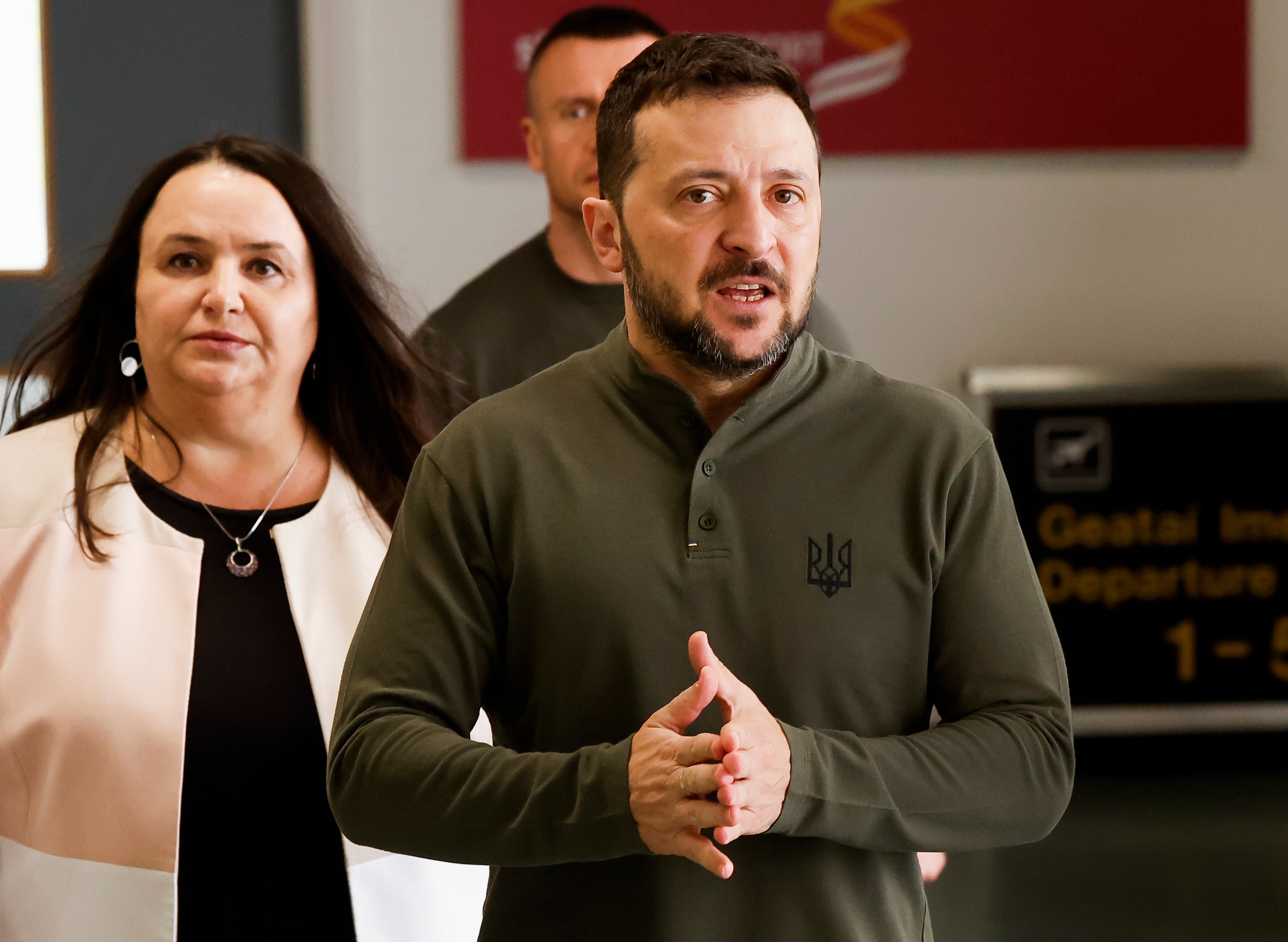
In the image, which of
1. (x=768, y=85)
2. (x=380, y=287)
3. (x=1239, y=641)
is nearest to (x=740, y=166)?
(x=768, y=85)

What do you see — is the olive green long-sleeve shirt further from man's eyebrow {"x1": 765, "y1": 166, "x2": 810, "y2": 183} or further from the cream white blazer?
the cream white blazer

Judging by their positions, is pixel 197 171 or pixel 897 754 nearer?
pixel 897 754

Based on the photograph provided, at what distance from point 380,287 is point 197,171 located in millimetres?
274

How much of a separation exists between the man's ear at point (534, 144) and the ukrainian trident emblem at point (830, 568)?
1.47 metres

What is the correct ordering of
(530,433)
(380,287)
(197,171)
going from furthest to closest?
(380,287)
(197,171)
(530,433)

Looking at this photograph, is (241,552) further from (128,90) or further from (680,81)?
(128,90)

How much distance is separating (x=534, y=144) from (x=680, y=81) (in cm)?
142

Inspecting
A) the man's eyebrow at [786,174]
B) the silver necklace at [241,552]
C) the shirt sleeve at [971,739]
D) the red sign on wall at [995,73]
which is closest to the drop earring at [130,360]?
the silver necklace at [241,552]

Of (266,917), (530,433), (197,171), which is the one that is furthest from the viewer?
(197,171)

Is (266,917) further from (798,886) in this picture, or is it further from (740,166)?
(740,166)

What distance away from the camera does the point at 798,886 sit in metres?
1.08


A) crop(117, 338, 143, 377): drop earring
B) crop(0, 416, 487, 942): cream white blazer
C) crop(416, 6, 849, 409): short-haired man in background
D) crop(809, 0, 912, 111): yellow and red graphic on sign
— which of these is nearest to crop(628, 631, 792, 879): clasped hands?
crop(0, 416, 487, 942): cream white blazer

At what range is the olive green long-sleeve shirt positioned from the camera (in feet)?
3.45

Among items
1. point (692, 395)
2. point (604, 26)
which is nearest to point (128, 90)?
point (604, 26)
